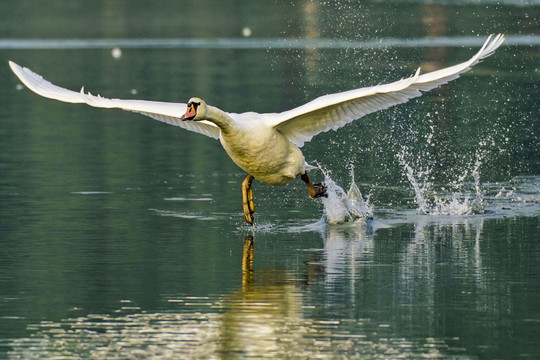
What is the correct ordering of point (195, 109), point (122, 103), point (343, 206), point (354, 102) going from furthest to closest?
point (343, 206), point (122, 103), point (354, 102), point (195, 109)

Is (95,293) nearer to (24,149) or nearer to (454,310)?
(454,310)

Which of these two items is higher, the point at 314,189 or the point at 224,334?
the point at 314,189

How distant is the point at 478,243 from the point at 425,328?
379 centimetres

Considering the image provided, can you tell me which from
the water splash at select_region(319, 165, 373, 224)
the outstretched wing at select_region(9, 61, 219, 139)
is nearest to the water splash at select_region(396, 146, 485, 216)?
the water splash at select_region(319, 165, 373, 224)

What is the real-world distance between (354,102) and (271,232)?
161 centimetres

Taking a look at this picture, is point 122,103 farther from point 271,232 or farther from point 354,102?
point 354,102

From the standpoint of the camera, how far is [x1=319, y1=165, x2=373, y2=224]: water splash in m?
16.1

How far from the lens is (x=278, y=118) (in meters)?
15.3

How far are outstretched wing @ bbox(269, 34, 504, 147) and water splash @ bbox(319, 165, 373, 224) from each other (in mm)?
593

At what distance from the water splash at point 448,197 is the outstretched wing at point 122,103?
248 cm

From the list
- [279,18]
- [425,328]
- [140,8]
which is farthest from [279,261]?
[140,8]

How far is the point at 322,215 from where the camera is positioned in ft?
54.1

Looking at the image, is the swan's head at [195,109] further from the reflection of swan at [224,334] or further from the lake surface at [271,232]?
the reflection of swan at [224,334]

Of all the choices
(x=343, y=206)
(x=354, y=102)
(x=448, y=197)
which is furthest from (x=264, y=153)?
(x=448, y=197)
